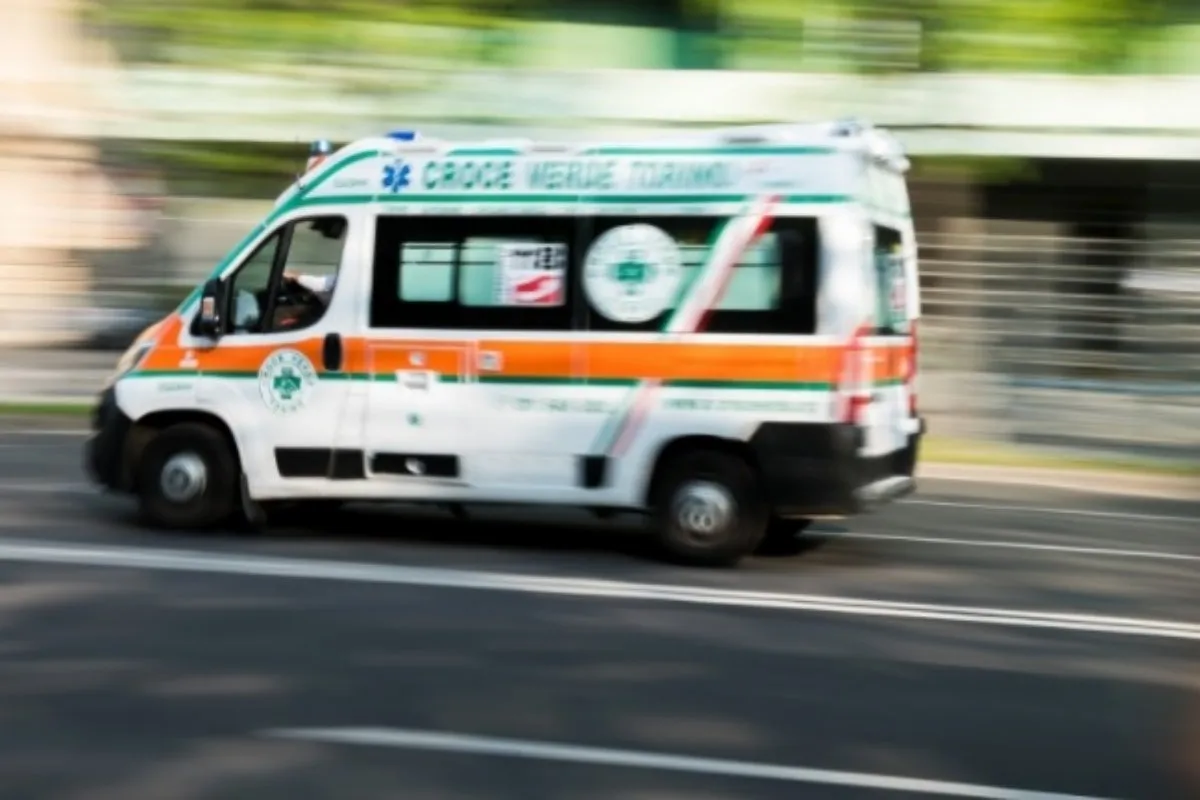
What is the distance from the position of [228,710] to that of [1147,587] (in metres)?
5.39

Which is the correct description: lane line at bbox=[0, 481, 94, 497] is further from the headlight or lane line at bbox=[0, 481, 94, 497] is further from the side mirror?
the side mirror

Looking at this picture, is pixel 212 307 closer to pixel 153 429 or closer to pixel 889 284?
pixel 153 429

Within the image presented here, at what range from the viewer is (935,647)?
7914mm

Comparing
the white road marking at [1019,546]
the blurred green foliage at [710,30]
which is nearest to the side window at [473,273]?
the white road marking at [1019,546]

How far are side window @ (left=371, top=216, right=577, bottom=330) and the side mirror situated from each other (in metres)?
0.91

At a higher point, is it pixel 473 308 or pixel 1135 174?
pixel 1135 174

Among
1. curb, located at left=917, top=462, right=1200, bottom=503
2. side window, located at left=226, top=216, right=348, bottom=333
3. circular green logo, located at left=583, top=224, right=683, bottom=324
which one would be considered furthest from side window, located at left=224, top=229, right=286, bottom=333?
curb, located at left=917, top=462, right=1200, bottom=503

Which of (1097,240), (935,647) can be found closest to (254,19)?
(1097,240)

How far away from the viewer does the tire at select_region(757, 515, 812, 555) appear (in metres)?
10.8

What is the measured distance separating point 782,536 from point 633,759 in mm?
5173

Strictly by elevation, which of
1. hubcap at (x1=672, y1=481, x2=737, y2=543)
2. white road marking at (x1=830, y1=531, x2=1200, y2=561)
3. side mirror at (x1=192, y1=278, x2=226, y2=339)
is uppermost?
side mirror at (x1=192, y1=278, x2=226, y2=339)

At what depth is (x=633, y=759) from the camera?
6000mm

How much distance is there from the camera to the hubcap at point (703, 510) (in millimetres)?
9812

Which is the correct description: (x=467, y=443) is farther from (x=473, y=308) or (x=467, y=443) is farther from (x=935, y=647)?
(x=935, y=647)
